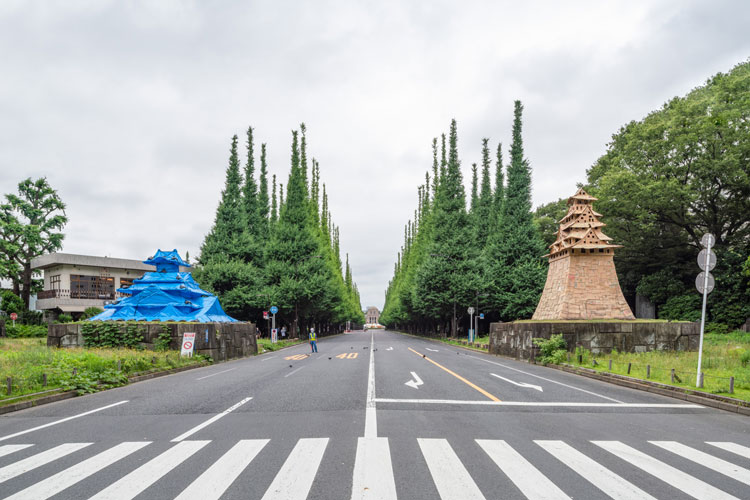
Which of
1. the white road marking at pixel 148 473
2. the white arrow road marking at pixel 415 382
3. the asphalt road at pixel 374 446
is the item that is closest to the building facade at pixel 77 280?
the white arrow road marking at pixel 415 382

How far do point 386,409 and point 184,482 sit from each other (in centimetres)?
445

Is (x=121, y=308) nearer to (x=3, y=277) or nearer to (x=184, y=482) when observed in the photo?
(x=184, y=482)

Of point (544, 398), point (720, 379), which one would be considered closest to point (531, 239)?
point (720, 379)

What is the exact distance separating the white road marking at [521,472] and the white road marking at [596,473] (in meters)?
0.50

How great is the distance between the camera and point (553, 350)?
1891cm

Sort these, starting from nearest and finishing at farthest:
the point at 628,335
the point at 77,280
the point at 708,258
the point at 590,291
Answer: the point at 708,258
the point at 628,335
the point at 590,291
the point at 77,280

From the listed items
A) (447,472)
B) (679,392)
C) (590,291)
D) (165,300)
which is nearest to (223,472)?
(447,472)

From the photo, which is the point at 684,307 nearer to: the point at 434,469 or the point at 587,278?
the point at 587,278

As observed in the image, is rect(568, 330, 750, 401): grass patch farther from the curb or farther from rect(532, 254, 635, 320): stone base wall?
rect(532, 254, 635, 320): stone base wall

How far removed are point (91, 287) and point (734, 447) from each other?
55.4m

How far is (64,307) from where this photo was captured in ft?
148

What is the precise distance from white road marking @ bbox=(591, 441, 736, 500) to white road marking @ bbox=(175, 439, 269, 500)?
15.6 ft

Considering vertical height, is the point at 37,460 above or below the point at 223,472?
below

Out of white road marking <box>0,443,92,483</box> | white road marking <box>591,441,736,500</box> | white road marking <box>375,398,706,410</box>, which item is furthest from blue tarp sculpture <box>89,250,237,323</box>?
white road marking <box>591,441,736,500</box>
